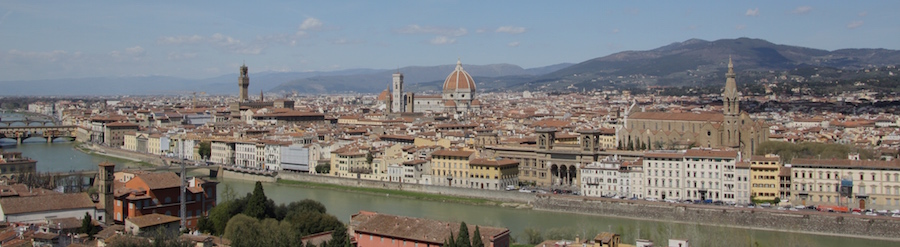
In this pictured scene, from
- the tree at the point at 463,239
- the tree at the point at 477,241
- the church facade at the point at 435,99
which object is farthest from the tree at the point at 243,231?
the church facade at the point at 435,99

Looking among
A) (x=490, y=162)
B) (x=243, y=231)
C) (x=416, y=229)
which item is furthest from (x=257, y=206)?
(x=490, y=162)

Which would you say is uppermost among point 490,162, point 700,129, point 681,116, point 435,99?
point 435,99

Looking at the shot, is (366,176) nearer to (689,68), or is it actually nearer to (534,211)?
(534,211)

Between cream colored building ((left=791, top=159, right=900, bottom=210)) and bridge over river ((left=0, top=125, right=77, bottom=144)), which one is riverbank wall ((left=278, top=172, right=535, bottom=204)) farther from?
bridge over river ((left=0, top=125, right=77, bottom=144))

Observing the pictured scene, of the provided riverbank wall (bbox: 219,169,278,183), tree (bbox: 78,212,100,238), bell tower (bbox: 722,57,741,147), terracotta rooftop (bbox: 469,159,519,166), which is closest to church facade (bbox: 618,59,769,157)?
bell tower (bbox: 722,57,741,147)

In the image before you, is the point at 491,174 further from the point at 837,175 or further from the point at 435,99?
the point at 435,99

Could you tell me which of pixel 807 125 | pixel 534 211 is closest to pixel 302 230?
pixel 534 211

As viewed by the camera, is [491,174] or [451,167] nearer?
[491,174]

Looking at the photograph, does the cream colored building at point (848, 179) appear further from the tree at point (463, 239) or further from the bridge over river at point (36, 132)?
the bridge over river at point (36, 132)
